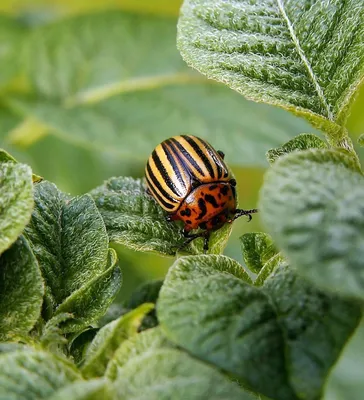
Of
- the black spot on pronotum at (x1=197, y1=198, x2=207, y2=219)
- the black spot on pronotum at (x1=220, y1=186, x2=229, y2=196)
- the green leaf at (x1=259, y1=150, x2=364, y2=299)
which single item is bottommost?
the black spot on pronotum at (x1=197, y1=198, x2=207, y2=219)

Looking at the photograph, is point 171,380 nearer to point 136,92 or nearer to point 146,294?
point 146,294

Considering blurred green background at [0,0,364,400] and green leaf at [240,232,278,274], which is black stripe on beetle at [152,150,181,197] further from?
blurred green background at [0,0,364,400]

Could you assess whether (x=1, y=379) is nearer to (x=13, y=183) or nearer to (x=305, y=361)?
(x=13, y=183)

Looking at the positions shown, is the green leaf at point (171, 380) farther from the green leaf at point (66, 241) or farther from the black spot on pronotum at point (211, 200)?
the black spot on pronotum at point (211, 200)

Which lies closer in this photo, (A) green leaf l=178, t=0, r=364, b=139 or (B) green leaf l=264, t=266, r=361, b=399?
(B) green leaf l=264, t=266, r=361, b=399

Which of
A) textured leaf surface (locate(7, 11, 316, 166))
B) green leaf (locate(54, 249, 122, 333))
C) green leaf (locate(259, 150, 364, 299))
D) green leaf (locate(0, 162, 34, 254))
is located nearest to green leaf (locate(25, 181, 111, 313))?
green leaf (locate(54, 249, 122, 333))

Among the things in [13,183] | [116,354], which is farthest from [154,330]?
[13,183]
